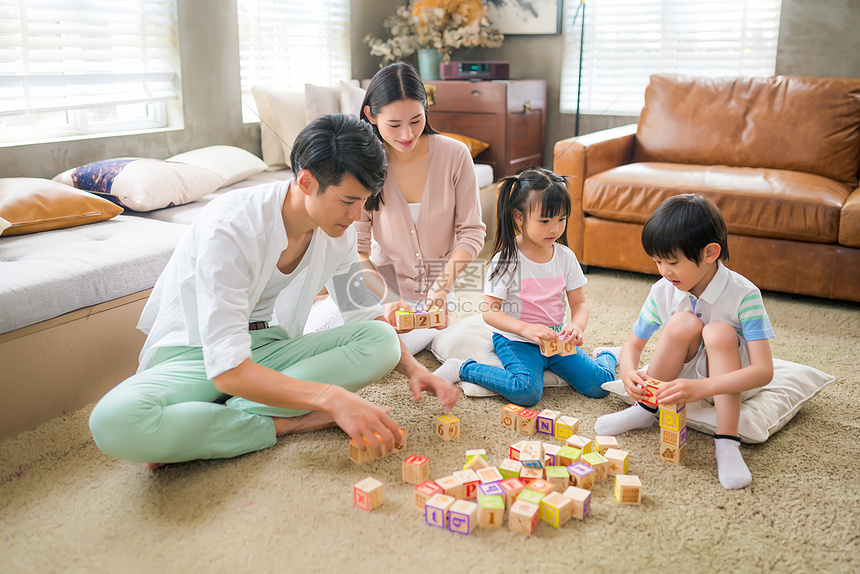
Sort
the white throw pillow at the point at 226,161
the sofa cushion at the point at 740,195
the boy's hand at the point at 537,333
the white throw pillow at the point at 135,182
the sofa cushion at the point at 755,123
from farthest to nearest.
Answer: the sofa cushion at the point at 755,123 → the white throw pillow at the point at 226,161 → the sofa cushion at the point at 740,195 → the white throw pillow at the point at 135,182 → the boy's hand at the point at 537,333

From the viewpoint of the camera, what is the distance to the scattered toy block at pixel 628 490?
4.54 feet

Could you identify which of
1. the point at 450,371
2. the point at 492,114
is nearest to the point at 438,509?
the point at 450,371

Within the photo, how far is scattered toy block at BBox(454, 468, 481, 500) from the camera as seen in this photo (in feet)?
4.55

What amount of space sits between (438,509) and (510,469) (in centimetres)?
21

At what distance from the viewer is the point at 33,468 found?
156cm

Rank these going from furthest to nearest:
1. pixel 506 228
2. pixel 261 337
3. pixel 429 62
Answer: pixel 429 62 < pixel 506 228 < pixel 261 337

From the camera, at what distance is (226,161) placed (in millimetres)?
3045

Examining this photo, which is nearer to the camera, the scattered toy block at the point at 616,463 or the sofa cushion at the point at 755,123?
the scattered toy block at the point at 616,463

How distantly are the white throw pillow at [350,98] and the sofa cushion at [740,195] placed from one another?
4.04ft

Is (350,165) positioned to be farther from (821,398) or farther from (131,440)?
(821,398)

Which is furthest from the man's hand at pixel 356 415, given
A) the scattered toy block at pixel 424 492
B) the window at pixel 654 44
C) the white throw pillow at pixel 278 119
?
the window at pixel 654 44

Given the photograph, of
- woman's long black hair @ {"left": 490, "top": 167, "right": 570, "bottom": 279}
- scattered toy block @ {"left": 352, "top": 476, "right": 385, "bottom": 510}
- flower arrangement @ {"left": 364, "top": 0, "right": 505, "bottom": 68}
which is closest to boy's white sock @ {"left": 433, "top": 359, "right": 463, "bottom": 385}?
woman's long black hair @ {"left": 490, "top": 167, "right": 570, "bottom": 279}

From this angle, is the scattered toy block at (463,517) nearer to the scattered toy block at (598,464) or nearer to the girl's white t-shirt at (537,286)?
the scattered toy block at (598,464)

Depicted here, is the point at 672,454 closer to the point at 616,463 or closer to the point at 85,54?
the point at 616,463
